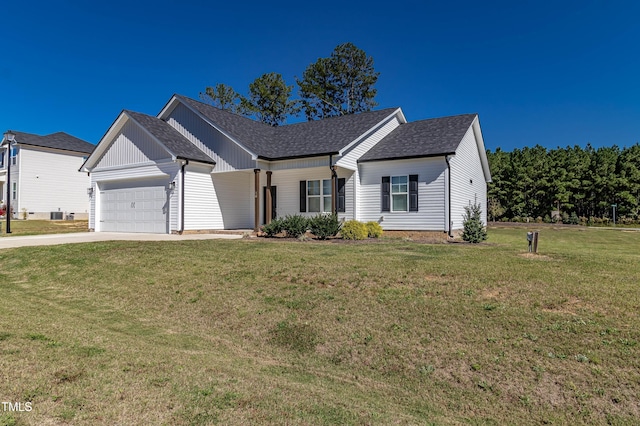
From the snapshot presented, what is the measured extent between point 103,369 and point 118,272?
5.67 m

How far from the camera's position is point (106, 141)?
1886 centimetres

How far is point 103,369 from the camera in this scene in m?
3.92

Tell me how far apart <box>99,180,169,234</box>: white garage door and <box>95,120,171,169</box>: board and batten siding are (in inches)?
49.8

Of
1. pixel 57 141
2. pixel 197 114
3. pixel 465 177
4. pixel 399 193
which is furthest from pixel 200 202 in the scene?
pixel 57 141

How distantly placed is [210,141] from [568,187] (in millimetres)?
29226

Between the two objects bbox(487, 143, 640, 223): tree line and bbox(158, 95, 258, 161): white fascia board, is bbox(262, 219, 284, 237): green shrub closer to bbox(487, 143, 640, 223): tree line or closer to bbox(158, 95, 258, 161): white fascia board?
bbox(158, 95, 258, 161): white fascia board

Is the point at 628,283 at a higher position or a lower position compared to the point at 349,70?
lower

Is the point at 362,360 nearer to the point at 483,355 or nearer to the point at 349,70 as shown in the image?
the point at 483,355

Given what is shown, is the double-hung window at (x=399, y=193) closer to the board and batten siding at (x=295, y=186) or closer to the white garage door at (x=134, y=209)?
the board and batten siding at (x=295, y=186)

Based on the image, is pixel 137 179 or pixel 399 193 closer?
pixel 399 193

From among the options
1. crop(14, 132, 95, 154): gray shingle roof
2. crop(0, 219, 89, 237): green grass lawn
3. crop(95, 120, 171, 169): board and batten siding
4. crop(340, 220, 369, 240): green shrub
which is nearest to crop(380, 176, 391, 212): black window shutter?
crop(340, 220, 369, 240): green shrub

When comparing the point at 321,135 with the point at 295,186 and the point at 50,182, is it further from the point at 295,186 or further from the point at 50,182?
the point at 50,182

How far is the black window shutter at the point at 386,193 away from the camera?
16.6 m

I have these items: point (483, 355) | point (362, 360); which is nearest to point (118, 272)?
point (362, 360)
